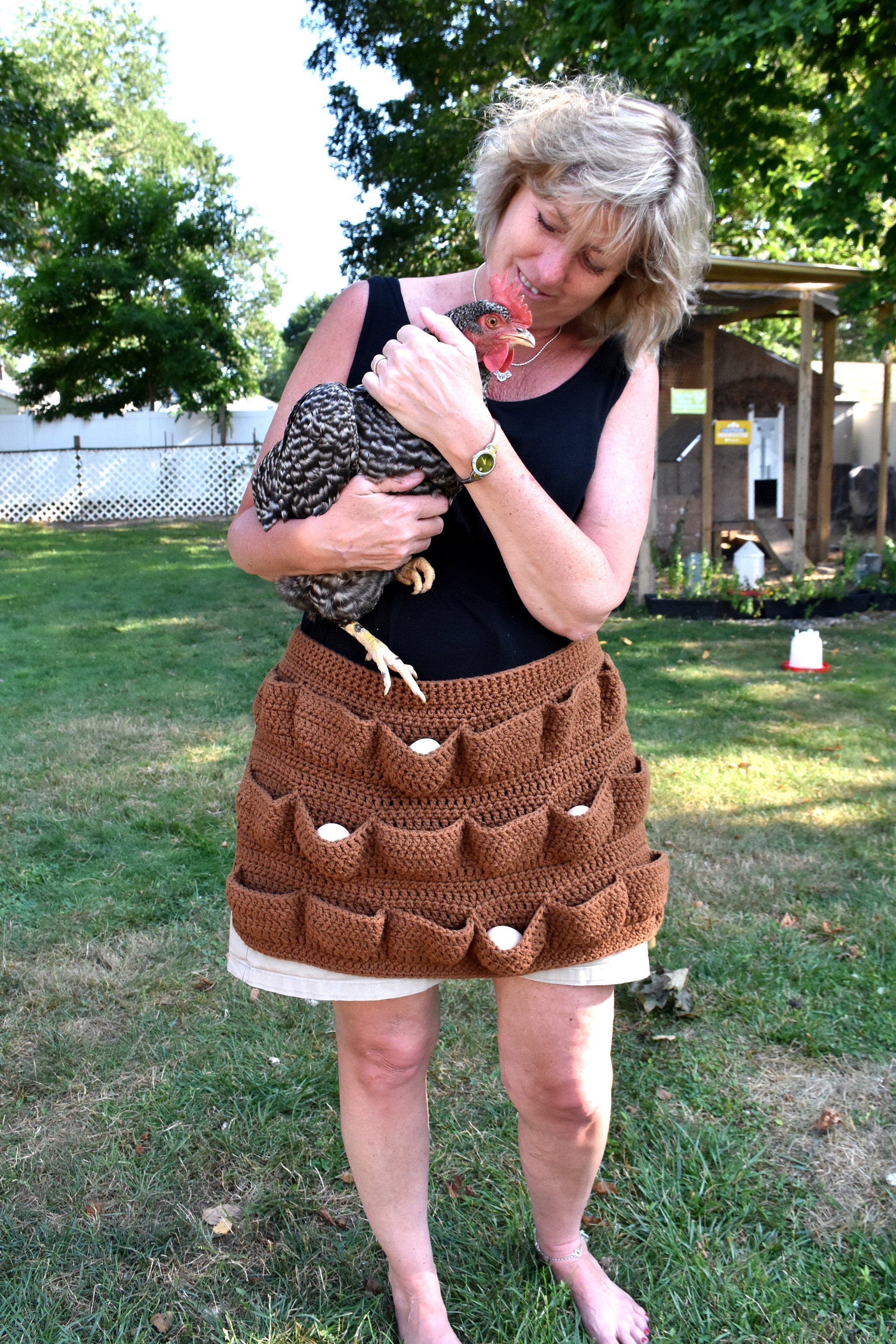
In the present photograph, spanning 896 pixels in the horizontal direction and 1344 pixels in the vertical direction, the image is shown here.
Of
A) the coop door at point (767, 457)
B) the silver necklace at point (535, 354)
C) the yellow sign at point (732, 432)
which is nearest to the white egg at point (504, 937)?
the silver necklace at point (535, 354)

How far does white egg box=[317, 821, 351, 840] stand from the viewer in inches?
60.2

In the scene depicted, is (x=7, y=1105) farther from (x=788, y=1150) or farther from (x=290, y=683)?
(x=788, y=1150)

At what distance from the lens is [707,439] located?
9555mm

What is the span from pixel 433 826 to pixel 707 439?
882 centimetres

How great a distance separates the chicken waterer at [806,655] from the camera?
6.84 meters

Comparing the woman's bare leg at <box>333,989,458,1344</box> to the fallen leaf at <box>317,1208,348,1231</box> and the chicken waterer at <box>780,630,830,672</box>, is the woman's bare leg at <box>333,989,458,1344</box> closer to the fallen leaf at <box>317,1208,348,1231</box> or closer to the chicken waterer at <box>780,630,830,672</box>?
the fallen leaf at <box>317,1208,348,1231</box>

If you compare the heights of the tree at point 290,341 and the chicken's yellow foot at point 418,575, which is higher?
the tree at point 290,341

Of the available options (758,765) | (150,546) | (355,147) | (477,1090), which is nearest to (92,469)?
(150,546)

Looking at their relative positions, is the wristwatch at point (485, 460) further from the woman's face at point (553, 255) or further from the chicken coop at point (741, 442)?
the chicken coop at point (741, 442)

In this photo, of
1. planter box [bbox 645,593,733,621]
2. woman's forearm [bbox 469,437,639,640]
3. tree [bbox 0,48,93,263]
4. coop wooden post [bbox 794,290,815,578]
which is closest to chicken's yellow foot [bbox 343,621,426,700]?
woman's forearm [bbox 469,437,639,640]

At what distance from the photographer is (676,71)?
721 cm

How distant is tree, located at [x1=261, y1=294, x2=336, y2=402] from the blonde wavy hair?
36.1 metres

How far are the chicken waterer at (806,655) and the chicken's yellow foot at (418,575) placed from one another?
229 inches

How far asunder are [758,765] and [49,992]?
3.54 meters
